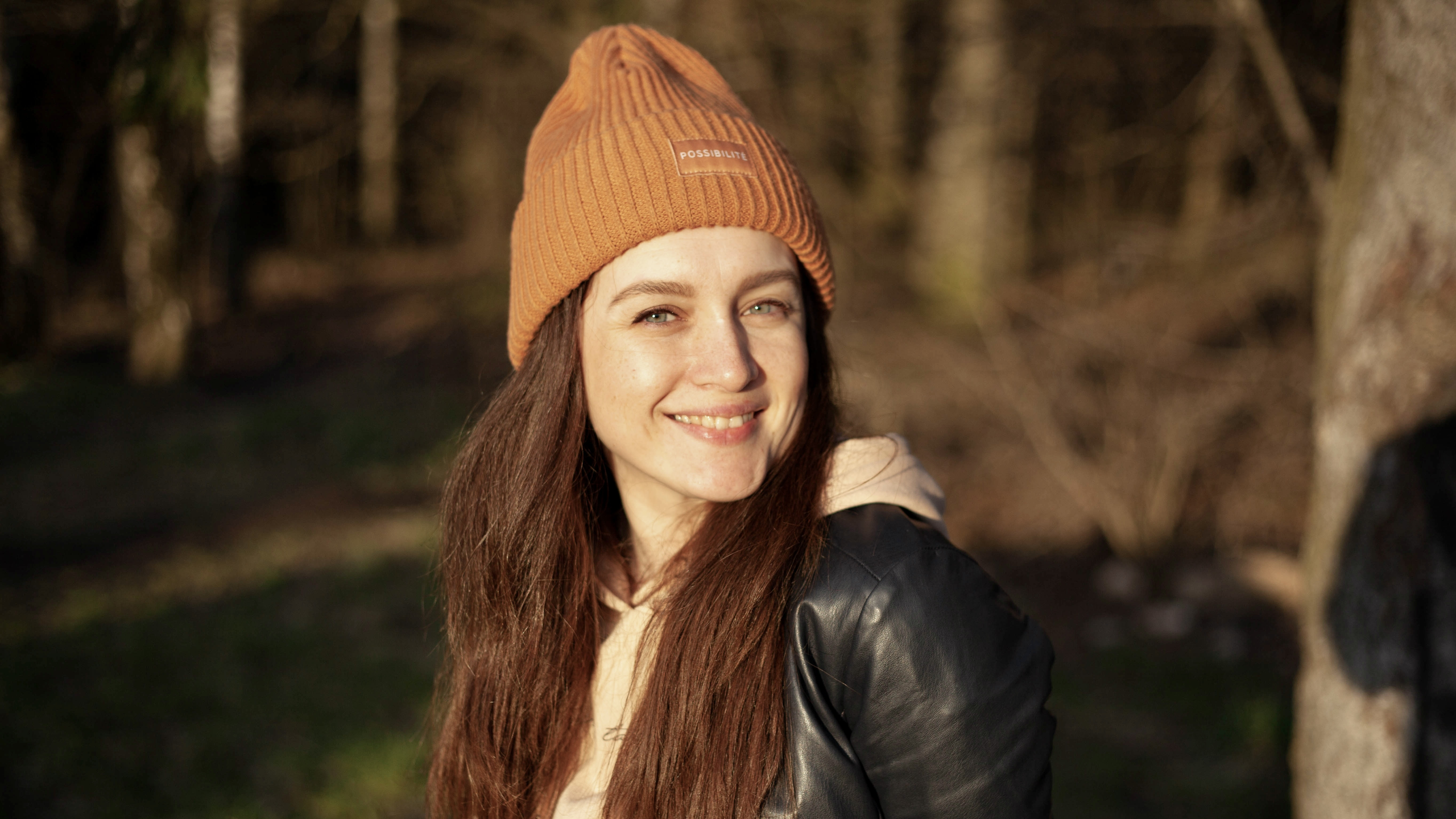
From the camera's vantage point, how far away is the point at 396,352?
12.0 meters

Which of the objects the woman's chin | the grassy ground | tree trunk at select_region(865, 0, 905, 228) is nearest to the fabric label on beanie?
the woman's chin

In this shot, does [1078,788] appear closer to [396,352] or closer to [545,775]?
[545,775]

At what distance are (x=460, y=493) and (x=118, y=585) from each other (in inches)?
187

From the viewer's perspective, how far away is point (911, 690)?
146cm

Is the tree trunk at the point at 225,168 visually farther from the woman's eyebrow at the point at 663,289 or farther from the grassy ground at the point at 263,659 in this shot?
the woman's eyebrow at the point at 663,289

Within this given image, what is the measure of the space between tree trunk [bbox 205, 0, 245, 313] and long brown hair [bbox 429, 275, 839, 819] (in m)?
9.78

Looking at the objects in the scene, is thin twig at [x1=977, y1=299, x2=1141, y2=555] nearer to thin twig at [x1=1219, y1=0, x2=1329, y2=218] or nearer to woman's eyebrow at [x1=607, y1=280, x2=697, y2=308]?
thin twig at [x1=1219, y1=0, x2=1329, y2=218]

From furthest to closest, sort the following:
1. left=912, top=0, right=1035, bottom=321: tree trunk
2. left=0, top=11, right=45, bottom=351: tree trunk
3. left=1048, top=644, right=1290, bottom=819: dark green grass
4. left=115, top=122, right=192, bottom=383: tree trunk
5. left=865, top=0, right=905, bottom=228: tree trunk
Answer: left=115, top=122, right=192, bottom=383: tree trunk
left=0, top=11, right=45, bottom=351: tree trunk
left=912, top=0, right=1035, bottom=321: tree trunk
left=865, top=0, right=905, bottom=228: tree trunk
left=1048, top=644, right=1290, bottom=819: dark green grass

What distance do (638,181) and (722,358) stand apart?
0.37 meters

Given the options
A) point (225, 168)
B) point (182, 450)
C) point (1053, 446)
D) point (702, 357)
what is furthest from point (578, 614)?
point (225, 168)

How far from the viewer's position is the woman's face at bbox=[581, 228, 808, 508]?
67.6 inches

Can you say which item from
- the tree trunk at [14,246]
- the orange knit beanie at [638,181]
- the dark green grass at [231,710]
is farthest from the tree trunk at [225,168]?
the orange knit beanie at [638,181]

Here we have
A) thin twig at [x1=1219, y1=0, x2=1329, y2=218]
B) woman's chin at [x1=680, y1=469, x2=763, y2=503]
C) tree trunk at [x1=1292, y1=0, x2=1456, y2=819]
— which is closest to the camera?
woman's chin at [x1=680, y1=469, x2=763, y2=503]

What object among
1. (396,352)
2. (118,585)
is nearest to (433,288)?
(396,352)
